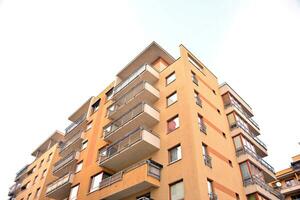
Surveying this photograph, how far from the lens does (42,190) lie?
3694 centimetres

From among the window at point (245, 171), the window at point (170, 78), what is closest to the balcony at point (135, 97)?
the window at point (170, 78)

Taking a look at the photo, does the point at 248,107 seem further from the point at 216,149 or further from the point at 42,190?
the point at 42,190

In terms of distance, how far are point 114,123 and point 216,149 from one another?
11337 millimetres

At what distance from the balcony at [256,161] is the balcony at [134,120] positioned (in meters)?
8.73

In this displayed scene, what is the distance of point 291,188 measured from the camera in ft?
120

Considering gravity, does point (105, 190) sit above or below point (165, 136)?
below

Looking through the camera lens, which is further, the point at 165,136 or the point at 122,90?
the point at 122,90

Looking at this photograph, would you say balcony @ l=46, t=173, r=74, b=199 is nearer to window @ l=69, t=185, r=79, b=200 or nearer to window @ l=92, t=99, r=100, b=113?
window @ l=69, t=185, r=79, b=200

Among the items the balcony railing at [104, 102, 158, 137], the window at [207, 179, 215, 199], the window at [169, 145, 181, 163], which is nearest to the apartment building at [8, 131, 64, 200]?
the balcony railing at [104, 102, 158, 137]

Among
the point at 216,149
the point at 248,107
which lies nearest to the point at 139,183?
the point at 216,149

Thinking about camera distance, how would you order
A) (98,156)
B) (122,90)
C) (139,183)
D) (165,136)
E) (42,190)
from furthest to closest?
(42,190) < (122,90) < (98,156) < (165,136) < (139,183)

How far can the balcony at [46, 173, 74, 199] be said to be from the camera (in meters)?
28.1

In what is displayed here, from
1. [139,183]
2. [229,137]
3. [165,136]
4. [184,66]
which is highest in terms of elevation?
[184,66]

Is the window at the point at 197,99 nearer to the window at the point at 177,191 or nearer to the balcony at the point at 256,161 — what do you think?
the balcony at the point at 256,161
